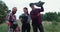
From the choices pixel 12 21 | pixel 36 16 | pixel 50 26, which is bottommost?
pixel 50 26

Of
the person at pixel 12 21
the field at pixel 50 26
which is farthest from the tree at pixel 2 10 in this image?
the person at pixel 12 21

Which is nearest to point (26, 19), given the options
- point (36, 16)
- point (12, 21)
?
point (36, 16)

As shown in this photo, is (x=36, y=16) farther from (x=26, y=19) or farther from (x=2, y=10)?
(x=2, y=10)

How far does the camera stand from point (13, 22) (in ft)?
38.9

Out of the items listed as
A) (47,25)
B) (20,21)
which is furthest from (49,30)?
(20,21)

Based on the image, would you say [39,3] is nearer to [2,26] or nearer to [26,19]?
[26,19]

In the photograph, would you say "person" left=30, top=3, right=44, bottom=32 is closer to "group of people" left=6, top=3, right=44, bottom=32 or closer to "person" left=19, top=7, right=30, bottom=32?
"group of people" left=6, top=3, right=44, bottom=32

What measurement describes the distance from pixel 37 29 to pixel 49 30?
18.5 ft

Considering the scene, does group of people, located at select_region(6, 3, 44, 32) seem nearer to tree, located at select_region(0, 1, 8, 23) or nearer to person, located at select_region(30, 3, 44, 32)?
person, located at select_region(30, 3, 44, 32)

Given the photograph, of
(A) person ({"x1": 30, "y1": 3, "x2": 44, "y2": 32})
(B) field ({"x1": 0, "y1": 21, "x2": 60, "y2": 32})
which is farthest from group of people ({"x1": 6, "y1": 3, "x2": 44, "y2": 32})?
(B) field ({"x1": 0, "y1": 21, "x2": 60, "y2": 32})

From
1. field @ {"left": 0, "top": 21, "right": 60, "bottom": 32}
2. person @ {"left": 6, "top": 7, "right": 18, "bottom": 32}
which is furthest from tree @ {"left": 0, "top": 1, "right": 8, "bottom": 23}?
person @ {"left": 6, "top": 7, "right": 18, "bottom": 32}

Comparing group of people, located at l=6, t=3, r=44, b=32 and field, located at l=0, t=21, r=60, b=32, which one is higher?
group of people, located at l=6, t=3, r=44, b=32

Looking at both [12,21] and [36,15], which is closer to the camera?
[36,15]

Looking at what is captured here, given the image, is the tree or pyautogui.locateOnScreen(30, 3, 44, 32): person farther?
the tree
